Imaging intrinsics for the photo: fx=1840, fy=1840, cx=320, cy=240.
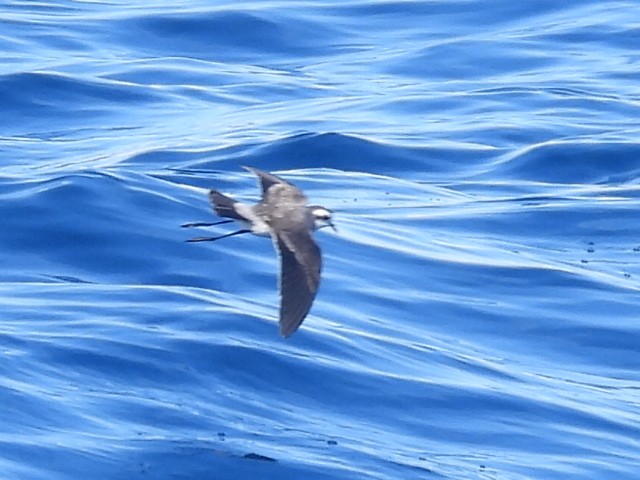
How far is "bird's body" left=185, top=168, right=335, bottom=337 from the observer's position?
249 inches

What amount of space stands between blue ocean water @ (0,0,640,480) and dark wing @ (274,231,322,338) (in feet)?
2.65

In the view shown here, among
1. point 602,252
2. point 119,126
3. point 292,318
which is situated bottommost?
point 292,318

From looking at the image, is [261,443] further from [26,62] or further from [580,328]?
[26,62]

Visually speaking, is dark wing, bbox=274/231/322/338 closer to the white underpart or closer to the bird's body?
the bird's body

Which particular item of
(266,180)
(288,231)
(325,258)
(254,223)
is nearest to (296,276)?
(288,231)

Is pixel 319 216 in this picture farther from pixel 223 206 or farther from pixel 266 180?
pixel 266 180

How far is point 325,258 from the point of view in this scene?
1013cm

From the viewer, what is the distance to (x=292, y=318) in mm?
6164

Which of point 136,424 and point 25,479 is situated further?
→ point 136,424

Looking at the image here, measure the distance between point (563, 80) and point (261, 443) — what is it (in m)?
10.0

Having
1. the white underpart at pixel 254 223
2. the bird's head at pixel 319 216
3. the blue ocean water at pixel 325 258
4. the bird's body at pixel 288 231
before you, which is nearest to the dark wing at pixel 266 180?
the bird's body at pixel 288 231

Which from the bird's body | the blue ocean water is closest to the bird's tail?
the bird's body

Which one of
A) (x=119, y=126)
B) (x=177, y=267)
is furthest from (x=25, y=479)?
(x=119, y=126)

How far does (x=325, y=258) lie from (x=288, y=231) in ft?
10.2
